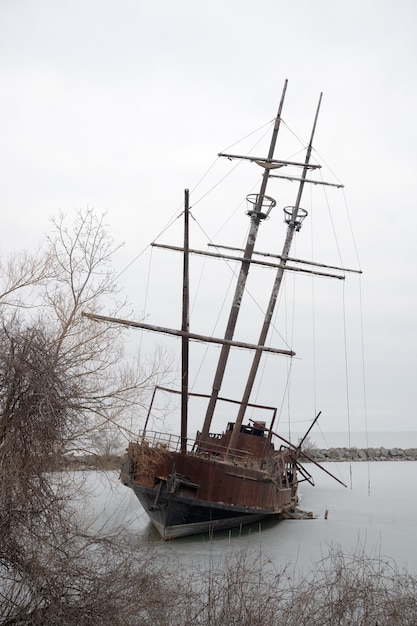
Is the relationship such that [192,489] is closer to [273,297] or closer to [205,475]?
[205,475]

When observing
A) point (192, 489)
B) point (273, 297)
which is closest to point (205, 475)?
point (192, 489)

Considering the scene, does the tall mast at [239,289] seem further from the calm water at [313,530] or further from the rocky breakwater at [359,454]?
the rocky breakwater at [359,454]

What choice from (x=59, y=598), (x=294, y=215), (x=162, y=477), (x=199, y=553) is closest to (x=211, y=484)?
(x=162, y=477)

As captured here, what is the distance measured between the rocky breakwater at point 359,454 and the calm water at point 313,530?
1144 inches

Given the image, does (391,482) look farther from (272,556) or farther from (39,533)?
(39,533)

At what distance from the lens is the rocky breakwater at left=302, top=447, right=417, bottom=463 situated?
76.6 meters

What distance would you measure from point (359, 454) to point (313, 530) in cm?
5798

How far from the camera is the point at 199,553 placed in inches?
722

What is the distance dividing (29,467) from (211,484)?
1368 centimetres

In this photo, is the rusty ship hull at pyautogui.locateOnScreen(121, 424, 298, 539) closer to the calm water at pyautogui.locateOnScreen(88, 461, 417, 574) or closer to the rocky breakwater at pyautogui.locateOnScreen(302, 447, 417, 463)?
the calm water at pyautogui.locateOnScreen(88, 461, 417, 574)

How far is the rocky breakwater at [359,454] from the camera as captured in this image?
251 ft

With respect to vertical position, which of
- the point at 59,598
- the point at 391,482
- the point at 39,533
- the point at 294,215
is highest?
the point at 294,215

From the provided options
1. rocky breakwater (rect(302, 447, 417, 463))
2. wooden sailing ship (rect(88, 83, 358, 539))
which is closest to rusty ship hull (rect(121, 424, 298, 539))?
wooden sailing ship (rect(88, 83, 358, 539))

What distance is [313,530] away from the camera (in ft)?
82.9
